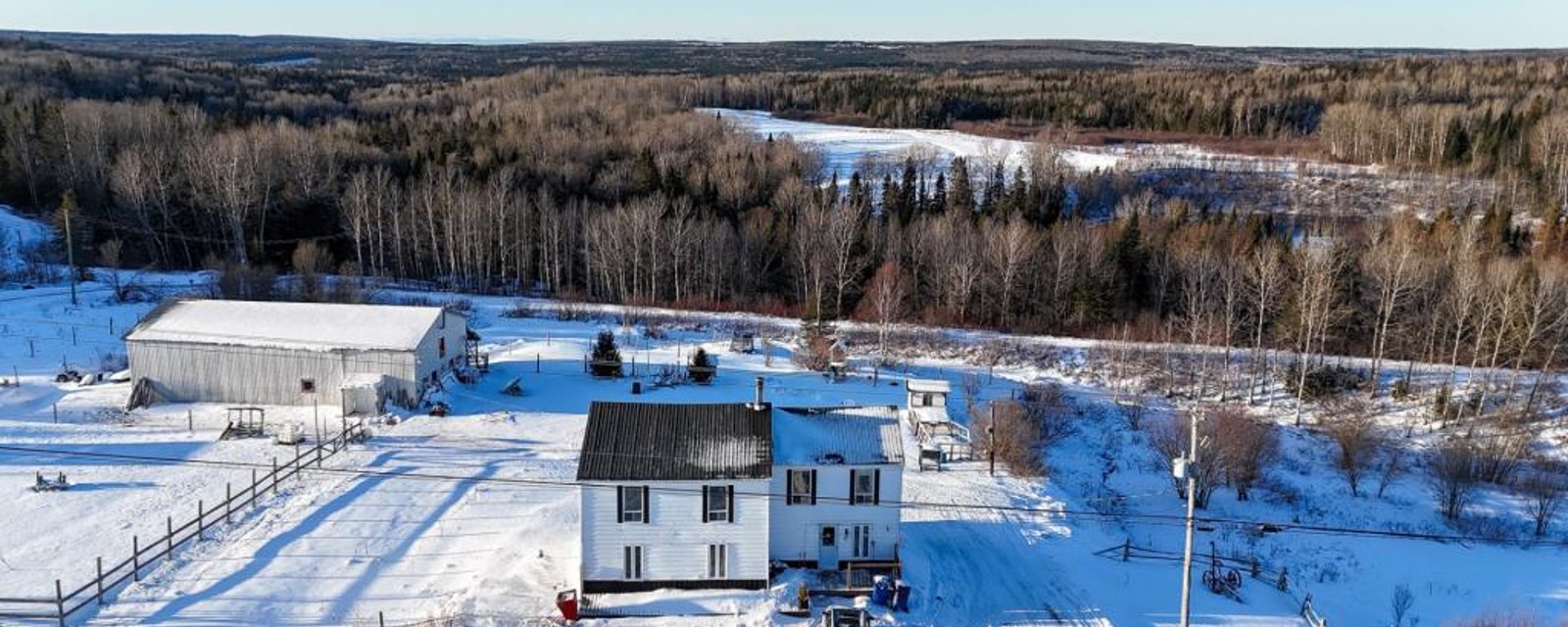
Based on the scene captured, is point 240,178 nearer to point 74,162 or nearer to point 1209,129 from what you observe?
point 74,162

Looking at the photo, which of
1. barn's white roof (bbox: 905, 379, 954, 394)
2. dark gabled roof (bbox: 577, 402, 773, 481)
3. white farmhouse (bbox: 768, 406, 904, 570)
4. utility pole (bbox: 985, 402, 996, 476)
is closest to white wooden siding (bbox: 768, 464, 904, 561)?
white farmhouse (bbox: 768, 406, 904, 570)

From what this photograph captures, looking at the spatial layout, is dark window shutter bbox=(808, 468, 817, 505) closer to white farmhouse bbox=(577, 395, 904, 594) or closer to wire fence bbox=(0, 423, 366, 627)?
white farmhouse bbox=(577, 395, 904, 594)

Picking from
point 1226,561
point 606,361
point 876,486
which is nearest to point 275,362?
point 606,361

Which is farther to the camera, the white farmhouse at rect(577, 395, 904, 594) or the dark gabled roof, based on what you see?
the white farmhouse at rect(577, 395, 904, 594)

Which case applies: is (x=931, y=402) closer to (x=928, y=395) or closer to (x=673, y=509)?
(x=928, y=395)

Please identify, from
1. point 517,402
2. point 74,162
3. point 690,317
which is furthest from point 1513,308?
point 74,162

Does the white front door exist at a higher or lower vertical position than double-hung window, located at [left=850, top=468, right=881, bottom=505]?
lower
